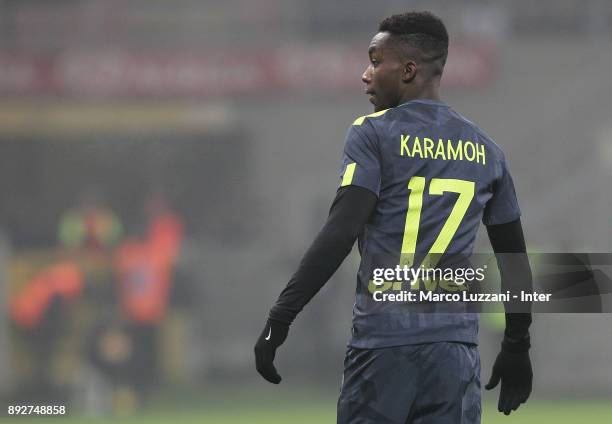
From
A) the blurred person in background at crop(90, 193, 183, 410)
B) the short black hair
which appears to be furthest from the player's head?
the blurred person in background at crop(90, 193, 183, 410)

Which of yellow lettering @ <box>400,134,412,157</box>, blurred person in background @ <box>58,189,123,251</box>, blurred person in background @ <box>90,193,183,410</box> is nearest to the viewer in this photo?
yellow lettering @ <box>400,134,412,157</box>

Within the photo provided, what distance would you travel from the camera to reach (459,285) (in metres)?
3.55

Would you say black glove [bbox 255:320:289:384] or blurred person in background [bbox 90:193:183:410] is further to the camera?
blurred person in background [bbox 90:193:183:410]

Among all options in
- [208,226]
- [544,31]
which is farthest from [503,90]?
[208,226]

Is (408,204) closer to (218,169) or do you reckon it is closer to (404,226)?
(404,226)

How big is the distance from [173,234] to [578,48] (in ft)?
24.7

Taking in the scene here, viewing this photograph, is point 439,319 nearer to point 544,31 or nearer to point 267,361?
point 267,361

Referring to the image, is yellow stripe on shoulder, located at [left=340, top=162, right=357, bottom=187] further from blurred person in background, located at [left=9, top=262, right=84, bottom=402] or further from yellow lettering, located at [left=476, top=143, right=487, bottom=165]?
blurred person in background, located at [left=9, top=262, right=84, bottom=402]

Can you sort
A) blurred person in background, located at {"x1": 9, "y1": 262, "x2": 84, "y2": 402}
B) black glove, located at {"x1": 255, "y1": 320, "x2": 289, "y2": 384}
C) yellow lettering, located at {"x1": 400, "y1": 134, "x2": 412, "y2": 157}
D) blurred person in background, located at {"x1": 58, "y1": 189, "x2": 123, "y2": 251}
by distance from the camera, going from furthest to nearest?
blurred person in background, located at {"x1": 58, "y1": 189, "x2": 123, "y2": 251}, blurred person in background, located at {"x1": 9, "y1": 262, "x2": 84, "y2": 402}, yellow lettering, located at {"x1": 400, "y1": 134, "x2": 412, "y2": 157}, black glove, located at {"x1": 255, "y1": 320, "x2": 289, "y2": 384}

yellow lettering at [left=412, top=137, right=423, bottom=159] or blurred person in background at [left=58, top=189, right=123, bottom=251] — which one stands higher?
blurred person in background at [left=58, top=189, right=123, bottom=251]

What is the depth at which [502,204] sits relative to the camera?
12.4 ft

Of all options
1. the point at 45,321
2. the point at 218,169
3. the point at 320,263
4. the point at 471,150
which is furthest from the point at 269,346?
the point at 218,169

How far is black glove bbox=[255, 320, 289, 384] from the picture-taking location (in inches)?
134

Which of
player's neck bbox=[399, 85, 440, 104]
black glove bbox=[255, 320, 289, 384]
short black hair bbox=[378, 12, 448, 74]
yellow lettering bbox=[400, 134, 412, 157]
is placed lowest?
black glove bbox=[255, 320, 289, 384]
